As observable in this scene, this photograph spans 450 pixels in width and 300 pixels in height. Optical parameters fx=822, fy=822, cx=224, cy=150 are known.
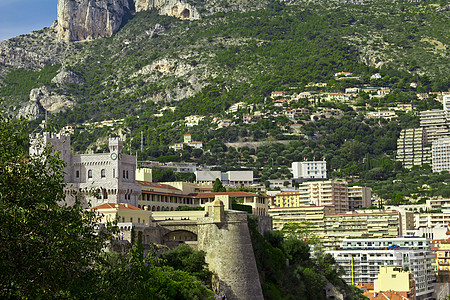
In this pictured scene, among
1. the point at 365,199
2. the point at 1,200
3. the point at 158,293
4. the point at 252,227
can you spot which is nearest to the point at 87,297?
the point at 1,200

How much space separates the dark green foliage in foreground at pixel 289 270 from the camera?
220 ft

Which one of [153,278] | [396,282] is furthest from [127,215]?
[396,282]

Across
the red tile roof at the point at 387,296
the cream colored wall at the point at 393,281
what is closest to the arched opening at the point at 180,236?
the red tile roof at the point at 387,296

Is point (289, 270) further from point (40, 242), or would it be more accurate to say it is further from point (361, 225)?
point (361, 225)

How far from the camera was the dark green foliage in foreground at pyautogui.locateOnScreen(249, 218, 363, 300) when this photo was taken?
67.1 m

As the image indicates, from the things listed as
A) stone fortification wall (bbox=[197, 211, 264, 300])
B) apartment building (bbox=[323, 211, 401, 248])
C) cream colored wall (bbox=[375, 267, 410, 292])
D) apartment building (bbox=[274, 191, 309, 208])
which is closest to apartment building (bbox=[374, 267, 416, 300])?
cream colored wall (bbox=[375, 267, 410, 292])

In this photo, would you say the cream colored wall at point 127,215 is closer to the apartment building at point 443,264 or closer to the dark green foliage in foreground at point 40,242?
the dark green foliage in foreground at point 40,242

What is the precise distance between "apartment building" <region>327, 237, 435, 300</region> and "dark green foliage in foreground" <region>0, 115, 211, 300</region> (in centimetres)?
9987

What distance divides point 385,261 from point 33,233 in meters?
107

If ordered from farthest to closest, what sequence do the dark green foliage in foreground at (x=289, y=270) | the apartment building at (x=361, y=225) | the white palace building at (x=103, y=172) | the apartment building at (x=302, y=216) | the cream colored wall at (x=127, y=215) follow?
the apartment building at (x=302, y=216), the apartment building at (x=361, y=225), the dark green foliage in foreground at (x=289, y=270), the white palace building at (x=103, y=172), the cream colored wall at (x=127, y=215)

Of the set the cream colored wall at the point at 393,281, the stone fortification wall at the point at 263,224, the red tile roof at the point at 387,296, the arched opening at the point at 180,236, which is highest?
the stone fortification wall at the point at 263,224

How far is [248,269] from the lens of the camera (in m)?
60.2

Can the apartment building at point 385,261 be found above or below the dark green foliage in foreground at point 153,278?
below

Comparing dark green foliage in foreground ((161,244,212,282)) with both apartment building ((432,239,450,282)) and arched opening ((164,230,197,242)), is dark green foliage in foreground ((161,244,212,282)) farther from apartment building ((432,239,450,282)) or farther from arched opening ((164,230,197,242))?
apartment building ((432,239,450,282))
